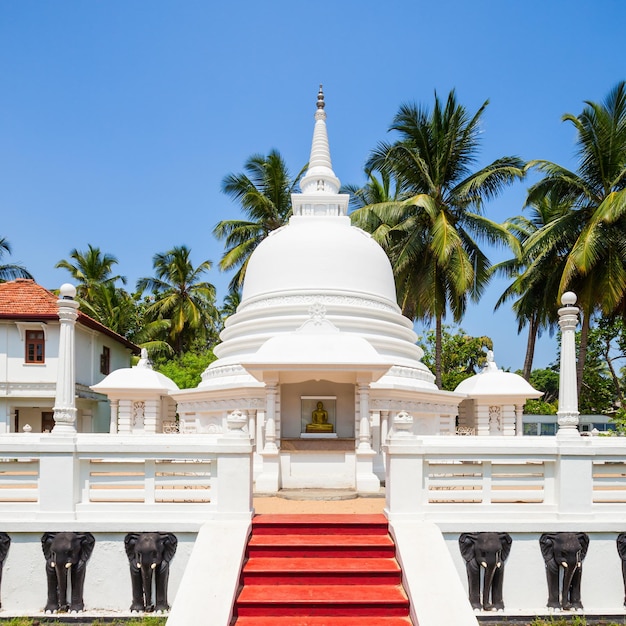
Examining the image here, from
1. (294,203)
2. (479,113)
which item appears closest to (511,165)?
(479,113)

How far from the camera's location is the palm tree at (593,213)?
22094mm

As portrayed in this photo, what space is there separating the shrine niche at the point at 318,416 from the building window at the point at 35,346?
794 inches

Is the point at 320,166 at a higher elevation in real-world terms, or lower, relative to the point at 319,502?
higher

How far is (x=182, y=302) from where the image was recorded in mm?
44438

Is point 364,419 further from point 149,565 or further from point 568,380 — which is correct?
point 149,565

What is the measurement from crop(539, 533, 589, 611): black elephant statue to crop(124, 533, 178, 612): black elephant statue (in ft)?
19.7

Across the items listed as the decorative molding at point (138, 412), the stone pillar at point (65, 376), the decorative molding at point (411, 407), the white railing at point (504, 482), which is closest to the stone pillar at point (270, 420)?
the decorative molding at point (411, 407)

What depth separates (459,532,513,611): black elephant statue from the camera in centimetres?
891

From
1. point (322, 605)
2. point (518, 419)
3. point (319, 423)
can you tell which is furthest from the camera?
point (518, 419)

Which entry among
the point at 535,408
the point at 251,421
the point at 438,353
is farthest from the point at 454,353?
the point at 251,421

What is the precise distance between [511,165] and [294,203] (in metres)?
12.9

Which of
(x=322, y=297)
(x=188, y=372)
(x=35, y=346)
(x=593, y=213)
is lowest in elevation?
(x=188, y=372)

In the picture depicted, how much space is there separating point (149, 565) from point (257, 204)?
28831 mm

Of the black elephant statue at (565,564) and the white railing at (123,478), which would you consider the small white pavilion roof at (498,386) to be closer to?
the black elephant statue at (565,564)
